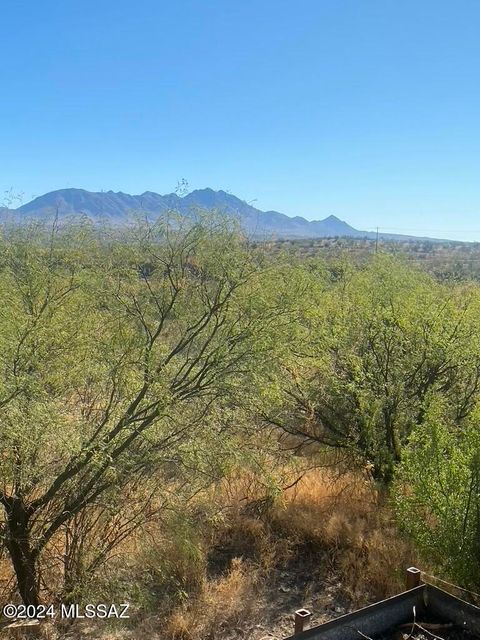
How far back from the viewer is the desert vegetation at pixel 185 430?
6160 millimetres

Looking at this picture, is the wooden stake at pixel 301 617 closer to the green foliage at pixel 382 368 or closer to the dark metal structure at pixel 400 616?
the dark metal structure at pixel 400 616

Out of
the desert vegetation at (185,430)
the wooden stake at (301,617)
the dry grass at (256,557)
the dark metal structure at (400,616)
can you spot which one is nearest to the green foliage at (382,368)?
the desert vegetation at (185,430)

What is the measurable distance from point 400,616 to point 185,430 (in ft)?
11.2

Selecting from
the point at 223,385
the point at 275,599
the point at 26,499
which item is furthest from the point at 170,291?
the point at 275,599

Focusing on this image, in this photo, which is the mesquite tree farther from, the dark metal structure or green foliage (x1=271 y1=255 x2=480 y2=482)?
the dark metal structure

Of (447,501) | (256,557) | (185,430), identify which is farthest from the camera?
(256,557)

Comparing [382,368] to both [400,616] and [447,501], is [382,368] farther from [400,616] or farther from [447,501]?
[400,616]

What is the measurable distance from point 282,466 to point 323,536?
1.32m

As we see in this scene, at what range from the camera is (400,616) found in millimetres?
3965

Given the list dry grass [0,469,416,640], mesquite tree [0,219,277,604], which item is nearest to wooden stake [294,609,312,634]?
mesquite tree [0,219,277,604]

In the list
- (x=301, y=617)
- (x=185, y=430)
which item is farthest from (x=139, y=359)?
(x=301, y=617)

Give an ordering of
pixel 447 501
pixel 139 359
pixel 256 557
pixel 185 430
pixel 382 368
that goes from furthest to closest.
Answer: pixel 382 368, pixel 256 557, pixel 185 430, pixel 139 359, pixel 447 501

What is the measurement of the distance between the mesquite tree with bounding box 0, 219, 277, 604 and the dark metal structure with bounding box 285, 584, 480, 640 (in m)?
3.09

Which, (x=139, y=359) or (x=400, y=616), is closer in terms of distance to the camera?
(x=400, y=616)
